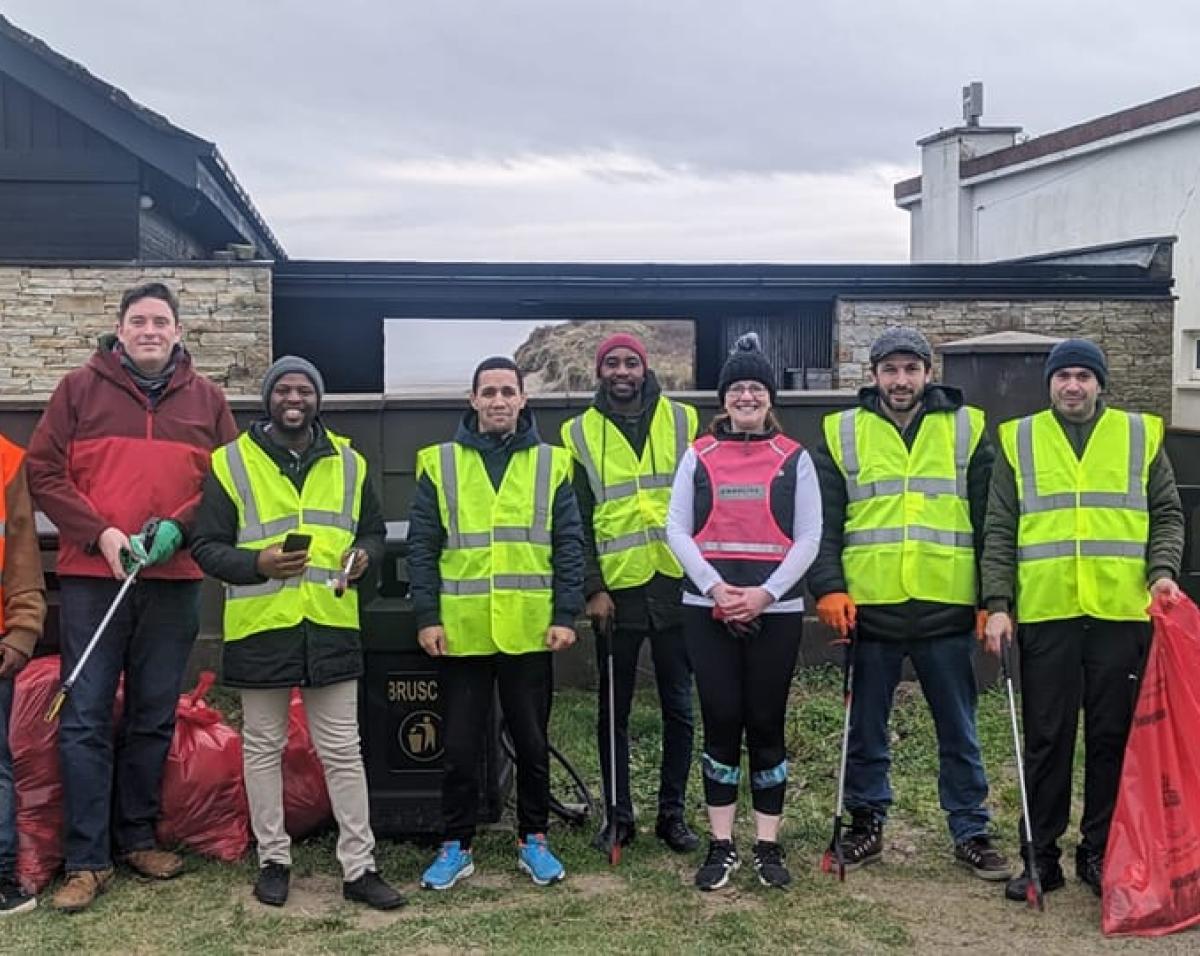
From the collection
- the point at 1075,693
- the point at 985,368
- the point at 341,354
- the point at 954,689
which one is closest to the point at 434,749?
the point at 954,689

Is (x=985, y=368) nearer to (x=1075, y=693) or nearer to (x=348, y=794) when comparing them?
(x=1075, y=693)

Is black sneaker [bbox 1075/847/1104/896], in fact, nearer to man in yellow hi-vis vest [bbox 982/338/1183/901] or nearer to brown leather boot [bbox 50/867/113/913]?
man in yellow hi-vis vest [bbox 982/338/1183/901]

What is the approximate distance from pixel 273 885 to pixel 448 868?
0.58 m

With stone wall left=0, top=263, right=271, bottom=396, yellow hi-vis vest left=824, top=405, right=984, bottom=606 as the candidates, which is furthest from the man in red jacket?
stone wall left=0, top=263, right=271, bottom=396

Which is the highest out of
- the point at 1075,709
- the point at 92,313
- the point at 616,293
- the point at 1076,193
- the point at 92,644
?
the point at 1076,193

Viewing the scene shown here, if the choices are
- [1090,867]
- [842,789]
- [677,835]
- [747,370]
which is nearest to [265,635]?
[677,835]

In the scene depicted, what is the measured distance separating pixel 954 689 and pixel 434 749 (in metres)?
1.90

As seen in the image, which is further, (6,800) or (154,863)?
(154,863)

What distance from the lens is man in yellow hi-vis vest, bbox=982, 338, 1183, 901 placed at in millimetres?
3887

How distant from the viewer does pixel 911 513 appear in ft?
13.4

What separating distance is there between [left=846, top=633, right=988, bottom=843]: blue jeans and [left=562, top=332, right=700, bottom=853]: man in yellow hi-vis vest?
24.9 inches

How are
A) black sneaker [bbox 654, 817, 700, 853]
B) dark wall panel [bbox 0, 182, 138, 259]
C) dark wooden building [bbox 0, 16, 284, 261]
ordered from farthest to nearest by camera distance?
dark wall panel [bbox 0, 182, 138, 259], dark wooden building [bbox 0, 16, 284, 261], black sneaker [bbox 654, 817, 700, 853]

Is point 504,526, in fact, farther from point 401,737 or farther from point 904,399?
point 904,399

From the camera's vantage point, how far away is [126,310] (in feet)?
13.4
